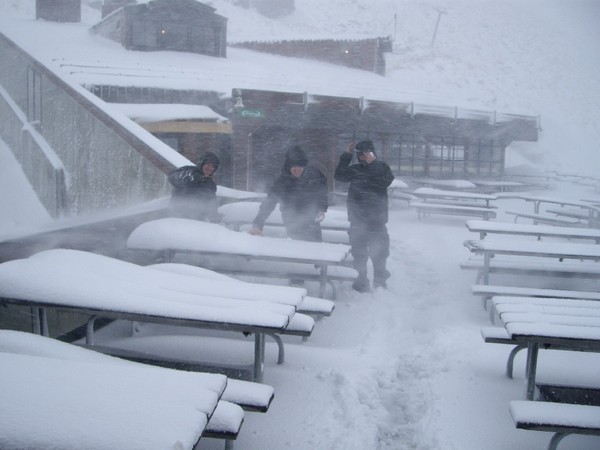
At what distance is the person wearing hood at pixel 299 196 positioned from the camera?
5762mm

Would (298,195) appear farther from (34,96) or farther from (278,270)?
(34,96)

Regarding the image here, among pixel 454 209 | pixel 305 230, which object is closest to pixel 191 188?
pixel 305 230

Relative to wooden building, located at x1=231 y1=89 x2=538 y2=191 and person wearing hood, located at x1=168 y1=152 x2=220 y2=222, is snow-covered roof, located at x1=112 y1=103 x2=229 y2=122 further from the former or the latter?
person wearing hood, located at x1=168 y1=152 x2=220 y2=222

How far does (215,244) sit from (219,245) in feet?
0.12

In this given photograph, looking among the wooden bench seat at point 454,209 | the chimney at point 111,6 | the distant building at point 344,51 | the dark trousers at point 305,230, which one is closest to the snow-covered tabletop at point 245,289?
the dark trousers at point 305,230

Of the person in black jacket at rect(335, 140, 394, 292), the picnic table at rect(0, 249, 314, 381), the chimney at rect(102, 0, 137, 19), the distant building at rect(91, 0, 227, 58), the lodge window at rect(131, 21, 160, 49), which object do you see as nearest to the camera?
the picnic table at rect(0, 249, 314, 381)

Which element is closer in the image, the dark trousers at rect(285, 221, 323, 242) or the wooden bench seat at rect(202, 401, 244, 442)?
the wooden bench seat at rect(202, 401, 244, 442)

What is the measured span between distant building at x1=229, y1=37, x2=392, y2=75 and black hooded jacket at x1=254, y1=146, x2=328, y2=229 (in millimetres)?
20586

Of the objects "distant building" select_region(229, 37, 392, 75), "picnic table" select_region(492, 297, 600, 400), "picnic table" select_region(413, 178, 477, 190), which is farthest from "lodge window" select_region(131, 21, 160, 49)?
"picnic table" select_region(492, 297, 600, 400)

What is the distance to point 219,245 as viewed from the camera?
477cm

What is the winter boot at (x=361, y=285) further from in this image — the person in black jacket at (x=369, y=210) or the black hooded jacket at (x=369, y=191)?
the black hooded jacket at (x=369, y=191)

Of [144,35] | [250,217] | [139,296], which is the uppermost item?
[144,35]

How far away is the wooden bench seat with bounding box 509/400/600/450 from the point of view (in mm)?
2520

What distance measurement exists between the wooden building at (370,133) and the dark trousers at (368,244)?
897cm
